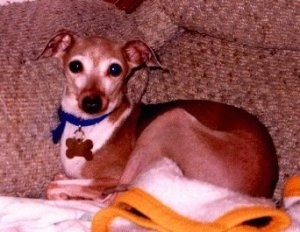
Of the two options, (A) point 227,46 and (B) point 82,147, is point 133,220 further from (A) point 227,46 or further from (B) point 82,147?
(A) point 227,46

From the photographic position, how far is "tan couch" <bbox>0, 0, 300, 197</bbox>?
9.63 ft

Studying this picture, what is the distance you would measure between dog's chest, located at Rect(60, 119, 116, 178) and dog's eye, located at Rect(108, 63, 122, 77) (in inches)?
10.0

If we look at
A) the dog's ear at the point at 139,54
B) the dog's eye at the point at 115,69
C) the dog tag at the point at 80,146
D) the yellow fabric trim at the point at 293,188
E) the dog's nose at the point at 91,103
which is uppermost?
the dog's ear at the point at 139,54

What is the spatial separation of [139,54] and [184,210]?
123cm

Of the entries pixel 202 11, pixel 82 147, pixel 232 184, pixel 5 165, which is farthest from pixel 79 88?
pixel 232 184

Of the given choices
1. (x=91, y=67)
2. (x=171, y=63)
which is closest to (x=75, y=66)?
(x=91, y=67)

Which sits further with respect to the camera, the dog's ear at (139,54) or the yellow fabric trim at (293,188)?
→ the dog's ear at (139,54)

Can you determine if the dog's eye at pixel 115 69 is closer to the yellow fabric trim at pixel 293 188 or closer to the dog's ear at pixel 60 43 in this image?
the dog's ear at pixel 60 43

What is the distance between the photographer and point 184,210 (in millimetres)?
2270

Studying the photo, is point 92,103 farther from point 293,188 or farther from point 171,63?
point 293,188

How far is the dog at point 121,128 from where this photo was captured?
2898 mm

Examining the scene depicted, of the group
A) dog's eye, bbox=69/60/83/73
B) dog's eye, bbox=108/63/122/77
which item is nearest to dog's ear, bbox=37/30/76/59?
dog's eye, bbox=69/60/83/73

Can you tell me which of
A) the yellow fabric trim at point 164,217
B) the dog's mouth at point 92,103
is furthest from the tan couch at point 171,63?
the yellow fabric trim at point 164,217

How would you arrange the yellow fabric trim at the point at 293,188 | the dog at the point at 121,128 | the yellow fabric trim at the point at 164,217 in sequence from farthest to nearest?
the dog at the point at 121,128, the yellow fabric trim at the point at 293,188, the yellow fabric trim at the point at 164,217
